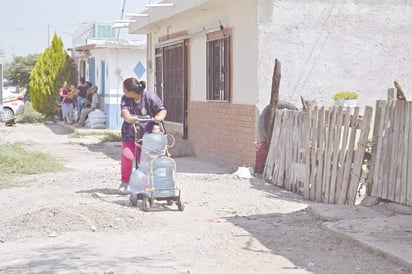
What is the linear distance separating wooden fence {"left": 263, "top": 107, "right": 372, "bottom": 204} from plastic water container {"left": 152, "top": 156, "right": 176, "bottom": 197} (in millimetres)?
2209

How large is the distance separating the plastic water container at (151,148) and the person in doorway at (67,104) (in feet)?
63.8

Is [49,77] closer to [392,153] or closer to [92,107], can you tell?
[92,107]

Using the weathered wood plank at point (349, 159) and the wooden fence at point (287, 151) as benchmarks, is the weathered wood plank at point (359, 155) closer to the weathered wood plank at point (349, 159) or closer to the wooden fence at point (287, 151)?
the weathered wood plank at point (349, 159)

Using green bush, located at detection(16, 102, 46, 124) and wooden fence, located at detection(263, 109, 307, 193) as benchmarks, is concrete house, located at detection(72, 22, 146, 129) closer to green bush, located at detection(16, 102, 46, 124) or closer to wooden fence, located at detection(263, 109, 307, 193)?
green bush, located at detection(16, 102, 46, 124)

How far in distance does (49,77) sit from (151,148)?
74.5 feet

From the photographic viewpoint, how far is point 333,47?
41.5 ft

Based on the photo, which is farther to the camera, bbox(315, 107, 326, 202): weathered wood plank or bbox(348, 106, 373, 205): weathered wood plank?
bbox(315, 107, 326, 202): weathered wood plank

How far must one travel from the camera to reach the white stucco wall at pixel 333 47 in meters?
12.4

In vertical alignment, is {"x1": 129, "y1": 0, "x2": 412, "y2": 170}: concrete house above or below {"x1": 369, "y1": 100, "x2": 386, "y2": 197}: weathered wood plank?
above

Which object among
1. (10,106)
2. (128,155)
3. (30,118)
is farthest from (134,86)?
(30,118)

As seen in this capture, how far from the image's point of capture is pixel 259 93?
1240cm

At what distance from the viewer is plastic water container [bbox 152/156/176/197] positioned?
9.07 m

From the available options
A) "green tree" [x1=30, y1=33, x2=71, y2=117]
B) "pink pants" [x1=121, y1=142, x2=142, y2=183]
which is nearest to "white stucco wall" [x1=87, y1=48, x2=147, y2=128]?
"green tree" [x1=30, y1=33, x2=71, y2=117]

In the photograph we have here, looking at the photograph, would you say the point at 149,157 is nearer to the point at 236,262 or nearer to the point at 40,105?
the point at 236,262
